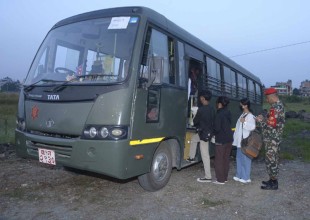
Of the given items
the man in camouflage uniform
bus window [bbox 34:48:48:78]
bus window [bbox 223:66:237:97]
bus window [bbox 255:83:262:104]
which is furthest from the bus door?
bus window [bbox 255:83:262:104]

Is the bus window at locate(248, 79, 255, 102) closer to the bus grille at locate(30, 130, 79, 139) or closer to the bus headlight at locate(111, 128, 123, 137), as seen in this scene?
the bus headlight at locate(111, 128, 123, 137)

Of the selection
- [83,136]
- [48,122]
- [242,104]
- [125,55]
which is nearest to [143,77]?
[125,55]

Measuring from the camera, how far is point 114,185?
21.1 feet

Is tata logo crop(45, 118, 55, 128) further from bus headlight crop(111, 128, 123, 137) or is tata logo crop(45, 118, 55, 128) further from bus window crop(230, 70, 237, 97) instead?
bus window crop(230, 70, 237, 97)

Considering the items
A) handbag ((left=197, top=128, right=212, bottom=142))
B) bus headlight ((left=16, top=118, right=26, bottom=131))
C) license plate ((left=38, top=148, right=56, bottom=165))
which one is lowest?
license plate ((left=38, top=148, right=56, bottom=165))

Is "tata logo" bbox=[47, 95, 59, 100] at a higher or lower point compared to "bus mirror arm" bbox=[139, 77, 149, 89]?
lower

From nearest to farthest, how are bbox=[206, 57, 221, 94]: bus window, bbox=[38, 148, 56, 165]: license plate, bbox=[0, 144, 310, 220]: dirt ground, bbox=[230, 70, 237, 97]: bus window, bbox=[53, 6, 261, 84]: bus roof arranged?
1. bbox=[0, 144, 310, 220]: dirt ground
2. bbox=[38, 148, 56, 165]: license plate
3. bbox=[53, 6, 261, 84]: bus roof
4. bbox=[206, 57, 221, 94]: bus window
5. bbox=[230, 70, 237, 97]: bus window

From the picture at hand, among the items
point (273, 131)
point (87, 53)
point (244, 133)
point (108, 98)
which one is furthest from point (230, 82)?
point (108, 98)

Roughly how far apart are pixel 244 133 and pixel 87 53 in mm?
3413

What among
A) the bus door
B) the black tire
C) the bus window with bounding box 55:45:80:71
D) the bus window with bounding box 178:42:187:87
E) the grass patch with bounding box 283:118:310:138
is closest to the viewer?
the bus window with bounding box 55:45:80:71

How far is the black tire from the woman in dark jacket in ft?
3.70

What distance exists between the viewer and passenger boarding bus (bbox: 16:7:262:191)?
16.1 feet

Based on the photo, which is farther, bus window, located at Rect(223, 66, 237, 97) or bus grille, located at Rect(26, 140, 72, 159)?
bus window, located at Rect(223, 66, 237, 97)

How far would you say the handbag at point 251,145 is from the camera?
6.64m
